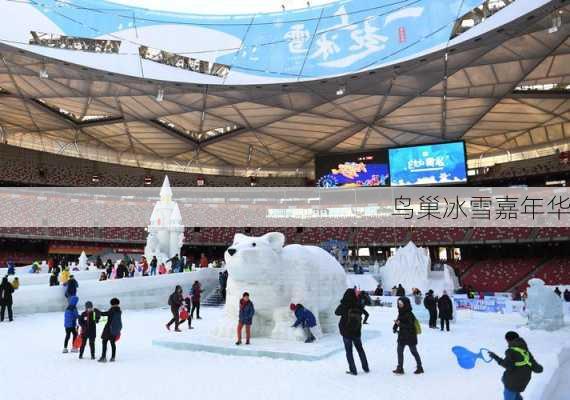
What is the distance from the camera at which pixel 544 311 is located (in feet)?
44.1

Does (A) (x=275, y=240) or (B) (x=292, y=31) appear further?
(B) (x=292, y=31)

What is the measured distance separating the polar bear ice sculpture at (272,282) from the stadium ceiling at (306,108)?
59.8 ft

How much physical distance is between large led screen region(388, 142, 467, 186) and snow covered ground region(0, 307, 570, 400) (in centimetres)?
3216

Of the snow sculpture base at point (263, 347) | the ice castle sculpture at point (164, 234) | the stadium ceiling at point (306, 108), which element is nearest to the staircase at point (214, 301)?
the ice castle sculpture at point (164, 234)

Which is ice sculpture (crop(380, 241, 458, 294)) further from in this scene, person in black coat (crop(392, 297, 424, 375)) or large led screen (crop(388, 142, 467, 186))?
person in black coat (crop(392, 297, 424, 375))

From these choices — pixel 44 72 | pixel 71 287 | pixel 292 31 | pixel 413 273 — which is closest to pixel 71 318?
pixel 71 287

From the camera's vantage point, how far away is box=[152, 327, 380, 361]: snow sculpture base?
27.8 feet

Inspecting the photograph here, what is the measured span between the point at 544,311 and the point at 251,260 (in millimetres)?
9301

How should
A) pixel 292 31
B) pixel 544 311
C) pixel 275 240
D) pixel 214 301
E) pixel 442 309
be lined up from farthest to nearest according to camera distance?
pixel 292 31 → pixel 214 301 → pixel 442 309 → pixel 544 311 → pixel 275 240

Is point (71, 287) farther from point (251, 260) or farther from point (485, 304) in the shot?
point (485, 304)

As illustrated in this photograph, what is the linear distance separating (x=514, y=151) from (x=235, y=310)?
147 feet

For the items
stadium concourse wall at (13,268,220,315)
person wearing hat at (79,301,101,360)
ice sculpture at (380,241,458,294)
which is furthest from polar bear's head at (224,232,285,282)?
ice sculpture at (380,241,458,294)

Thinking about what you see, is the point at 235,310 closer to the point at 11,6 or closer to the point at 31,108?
the point at 11,6

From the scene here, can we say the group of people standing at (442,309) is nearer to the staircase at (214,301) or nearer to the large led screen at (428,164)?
the staircase at (214,301)
